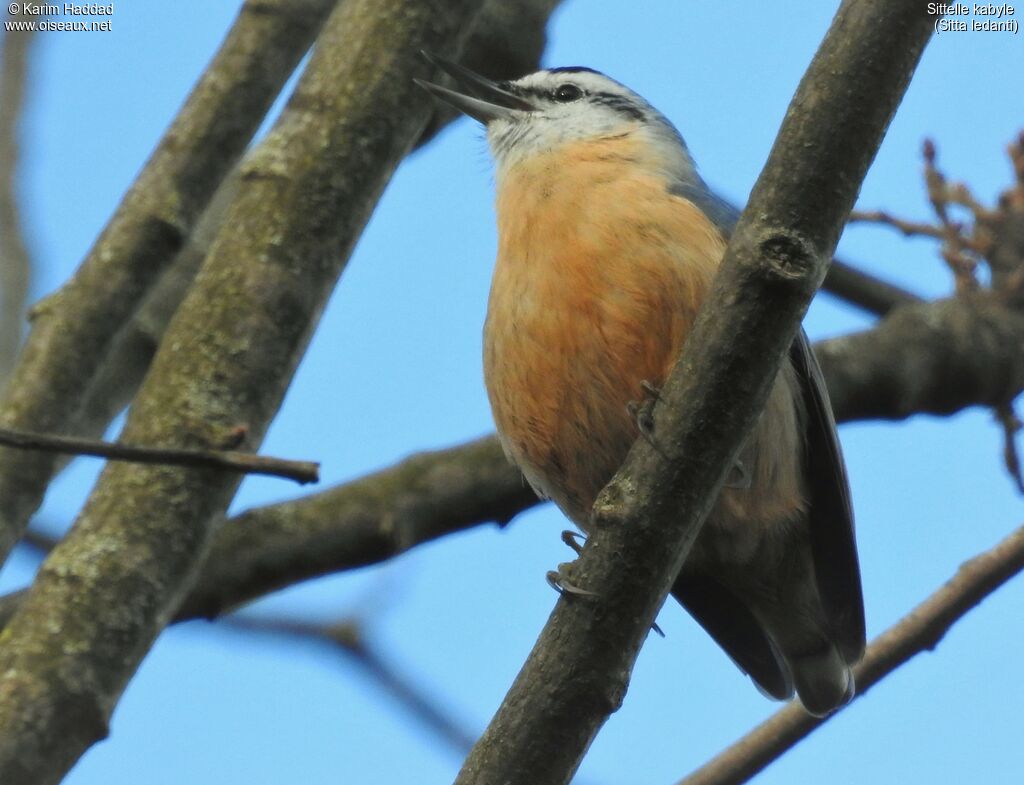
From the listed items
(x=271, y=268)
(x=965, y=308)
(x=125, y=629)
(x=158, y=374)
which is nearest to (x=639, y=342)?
(x=271, y=268)

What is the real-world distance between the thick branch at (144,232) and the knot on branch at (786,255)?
1981 mm

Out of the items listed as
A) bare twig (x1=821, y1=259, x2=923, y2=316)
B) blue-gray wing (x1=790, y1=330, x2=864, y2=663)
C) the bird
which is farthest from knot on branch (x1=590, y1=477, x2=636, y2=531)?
bare twig (x1=821, y1=259, x2=923, y2=316)

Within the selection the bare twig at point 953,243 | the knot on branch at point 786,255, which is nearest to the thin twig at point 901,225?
the bare twig at point 953,243

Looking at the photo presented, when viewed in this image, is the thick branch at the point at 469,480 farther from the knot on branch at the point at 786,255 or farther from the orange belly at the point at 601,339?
the knot on branch at the point at 786,255

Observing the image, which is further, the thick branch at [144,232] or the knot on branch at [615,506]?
the thick branch at [144,232]

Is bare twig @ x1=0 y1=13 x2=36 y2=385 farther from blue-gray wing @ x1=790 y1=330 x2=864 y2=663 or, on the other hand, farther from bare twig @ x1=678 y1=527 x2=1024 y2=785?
bare twig @ x1=678 y1=527 x2=1024 y2=785

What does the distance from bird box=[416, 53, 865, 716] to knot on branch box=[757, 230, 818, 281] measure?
42.9 inches

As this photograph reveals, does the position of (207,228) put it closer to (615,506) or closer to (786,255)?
(615,506)

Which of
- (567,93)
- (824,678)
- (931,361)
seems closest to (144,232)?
(567,93)

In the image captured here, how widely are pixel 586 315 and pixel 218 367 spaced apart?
1045mm

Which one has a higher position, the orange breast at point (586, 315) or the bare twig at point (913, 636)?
the orange breast at point (586, 315)

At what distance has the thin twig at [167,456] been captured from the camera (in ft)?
6.54

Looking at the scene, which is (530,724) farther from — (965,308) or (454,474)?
(965,308)

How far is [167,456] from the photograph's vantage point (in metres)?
Answer: 2.05
